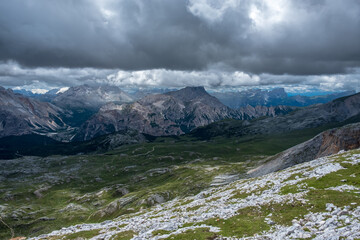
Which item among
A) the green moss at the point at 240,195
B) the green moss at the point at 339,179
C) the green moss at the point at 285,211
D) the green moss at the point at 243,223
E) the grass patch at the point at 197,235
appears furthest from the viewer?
the green moss at the point at 240,195

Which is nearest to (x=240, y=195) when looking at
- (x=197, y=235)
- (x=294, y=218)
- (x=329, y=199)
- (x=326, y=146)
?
(x=329, y=199)

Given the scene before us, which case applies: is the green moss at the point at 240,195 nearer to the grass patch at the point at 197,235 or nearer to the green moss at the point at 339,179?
the green moss at the point at 339,179

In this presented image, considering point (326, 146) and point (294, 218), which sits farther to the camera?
point (326, 146)

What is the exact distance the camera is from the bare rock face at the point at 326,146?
254ft

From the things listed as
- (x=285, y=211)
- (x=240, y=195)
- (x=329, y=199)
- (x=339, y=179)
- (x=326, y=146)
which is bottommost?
(x=240, y=195)

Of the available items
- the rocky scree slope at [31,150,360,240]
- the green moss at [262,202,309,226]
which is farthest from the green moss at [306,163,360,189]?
the green moss at [262,202,309,226]

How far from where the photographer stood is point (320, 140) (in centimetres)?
9400

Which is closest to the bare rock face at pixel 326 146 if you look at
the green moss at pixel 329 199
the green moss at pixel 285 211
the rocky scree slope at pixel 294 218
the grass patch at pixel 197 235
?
the rocky scree slope at pixel 294 218

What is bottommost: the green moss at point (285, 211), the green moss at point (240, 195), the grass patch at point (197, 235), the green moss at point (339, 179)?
the green moss at point (240, 195)

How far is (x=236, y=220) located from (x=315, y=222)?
9152 millimetres

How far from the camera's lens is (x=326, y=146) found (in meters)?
87.1

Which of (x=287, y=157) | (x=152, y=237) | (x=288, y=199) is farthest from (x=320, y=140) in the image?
(x=152, y=237)

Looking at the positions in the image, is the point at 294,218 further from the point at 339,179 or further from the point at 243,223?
the point at 339,179

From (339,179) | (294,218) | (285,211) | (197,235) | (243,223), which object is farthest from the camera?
(339,179)
